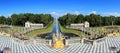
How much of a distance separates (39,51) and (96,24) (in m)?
69.7

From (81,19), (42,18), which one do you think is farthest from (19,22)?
(81,19)

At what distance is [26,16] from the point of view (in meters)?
97.4

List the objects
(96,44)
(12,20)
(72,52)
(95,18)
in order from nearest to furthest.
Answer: (72,52) → (96,44) → (95,18) → (12,20)

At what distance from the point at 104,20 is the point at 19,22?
3094 cm

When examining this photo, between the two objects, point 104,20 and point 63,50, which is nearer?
point 63,50

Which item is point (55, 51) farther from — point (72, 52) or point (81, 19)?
point (81, 19)

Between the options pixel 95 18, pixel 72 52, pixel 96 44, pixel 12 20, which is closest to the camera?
pixel 72 52

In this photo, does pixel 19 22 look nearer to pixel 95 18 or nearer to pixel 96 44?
pixel 95 18

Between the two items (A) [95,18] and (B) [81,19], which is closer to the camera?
(A) [95,18]

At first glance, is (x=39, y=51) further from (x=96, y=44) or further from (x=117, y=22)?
(x=117, y=22)

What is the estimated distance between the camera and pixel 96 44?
2291cm

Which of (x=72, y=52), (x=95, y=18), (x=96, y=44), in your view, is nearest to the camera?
(x=72, y=52)

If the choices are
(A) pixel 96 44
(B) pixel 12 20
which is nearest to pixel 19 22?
(B) pixel 12 20

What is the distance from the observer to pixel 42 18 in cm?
9588
